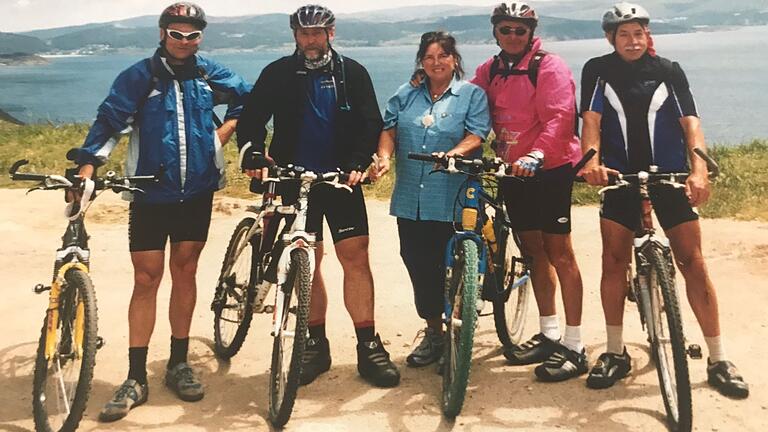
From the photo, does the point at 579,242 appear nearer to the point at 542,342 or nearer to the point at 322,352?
the point at 542,342

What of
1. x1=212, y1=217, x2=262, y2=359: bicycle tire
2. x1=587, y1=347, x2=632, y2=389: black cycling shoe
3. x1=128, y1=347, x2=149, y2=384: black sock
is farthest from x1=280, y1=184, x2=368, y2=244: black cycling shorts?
x1=587, y1=347, x2=632, y2=389: black cycling shoe

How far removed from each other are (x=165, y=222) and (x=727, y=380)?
3.70 m

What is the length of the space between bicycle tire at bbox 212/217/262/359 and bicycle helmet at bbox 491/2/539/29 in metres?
2.17

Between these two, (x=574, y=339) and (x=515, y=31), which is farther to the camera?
(x=574, y=339)

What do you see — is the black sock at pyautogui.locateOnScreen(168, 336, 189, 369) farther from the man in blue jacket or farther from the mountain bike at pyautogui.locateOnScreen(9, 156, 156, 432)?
the mountain bike at pyautogui.locateOnScreen(9, 156, 156, 432)

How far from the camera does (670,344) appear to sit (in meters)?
4.27

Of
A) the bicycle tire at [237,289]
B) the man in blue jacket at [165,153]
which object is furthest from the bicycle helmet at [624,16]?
the bicycle tire at [237,289]

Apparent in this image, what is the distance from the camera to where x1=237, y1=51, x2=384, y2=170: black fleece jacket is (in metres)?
4.79

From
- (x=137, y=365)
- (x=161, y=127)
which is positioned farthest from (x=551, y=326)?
(x=161, y=127)

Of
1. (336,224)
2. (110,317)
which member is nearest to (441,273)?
(336,224)

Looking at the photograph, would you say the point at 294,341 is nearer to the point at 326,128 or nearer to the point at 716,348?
the point at 326,128

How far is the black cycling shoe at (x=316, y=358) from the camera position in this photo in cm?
511

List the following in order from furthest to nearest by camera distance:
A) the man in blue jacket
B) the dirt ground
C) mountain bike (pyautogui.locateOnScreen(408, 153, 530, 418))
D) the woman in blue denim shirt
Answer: the woman in blue denim shirt, the man in blue jacket, the dirt ground, mountain bike (pyautogui.locateOnScreen(408, 153, 530, 418))

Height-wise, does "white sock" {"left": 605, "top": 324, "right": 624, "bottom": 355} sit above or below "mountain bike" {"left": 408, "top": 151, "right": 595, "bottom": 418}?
below
